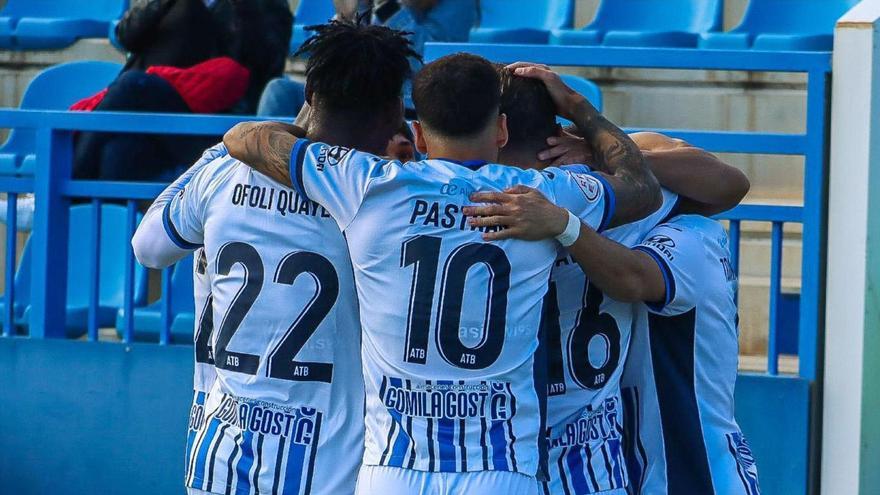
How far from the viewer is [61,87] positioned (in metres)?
7.65

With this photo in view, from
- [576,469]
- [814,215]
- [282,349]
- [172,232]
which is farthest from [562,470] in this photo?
[814,215]

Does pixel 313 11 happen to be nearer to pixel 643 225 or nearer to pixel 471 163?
pixel 643 225

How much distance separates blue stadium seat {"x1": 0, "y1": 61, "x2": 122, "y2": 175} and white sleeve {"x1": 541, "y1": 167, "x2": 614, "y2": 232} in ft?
17.0

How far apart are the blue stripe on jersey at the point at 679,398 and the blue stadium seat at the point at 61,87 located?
202 inches

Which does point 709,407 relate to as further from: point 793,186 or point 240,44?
point 793,186

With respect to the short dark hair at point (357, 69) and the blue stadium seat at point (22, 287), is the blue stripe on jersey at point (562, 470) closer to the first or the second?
the short dark hair at point (357, 69)

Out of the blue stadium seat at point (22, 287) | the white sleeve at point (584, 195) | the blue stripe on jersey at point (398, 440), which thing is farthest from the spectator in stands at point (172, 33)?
the blue stripe on jersey at point (398, 440)

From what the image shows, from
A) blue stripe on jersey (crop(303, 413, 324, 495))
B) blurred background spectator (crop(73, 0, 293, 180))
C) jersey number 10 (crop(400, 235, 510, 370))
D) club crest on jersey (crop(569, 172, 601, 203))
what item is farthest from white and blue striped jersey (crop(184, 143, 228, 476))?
blurred background spectator (crop(73, 0, 293, 180))

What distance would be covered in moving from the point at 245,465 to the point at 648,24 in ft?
20.1

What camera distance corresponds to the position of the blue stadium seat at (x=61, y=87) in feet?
25.0

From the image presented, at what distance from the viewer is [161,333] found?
205 inches

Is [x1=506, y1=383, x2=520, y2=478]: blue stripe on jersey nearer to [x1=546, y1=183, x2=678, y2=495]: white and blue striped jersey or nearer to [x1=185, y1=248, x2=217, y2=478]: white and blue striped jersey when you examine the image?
[x1=546, y1=183, x2=678, y2=495]: white and blue striped jersey

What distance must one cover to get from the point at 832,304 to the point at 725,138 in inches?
26.8

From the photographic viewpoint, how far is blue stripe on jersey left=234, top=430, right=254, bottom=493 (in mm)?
3082
